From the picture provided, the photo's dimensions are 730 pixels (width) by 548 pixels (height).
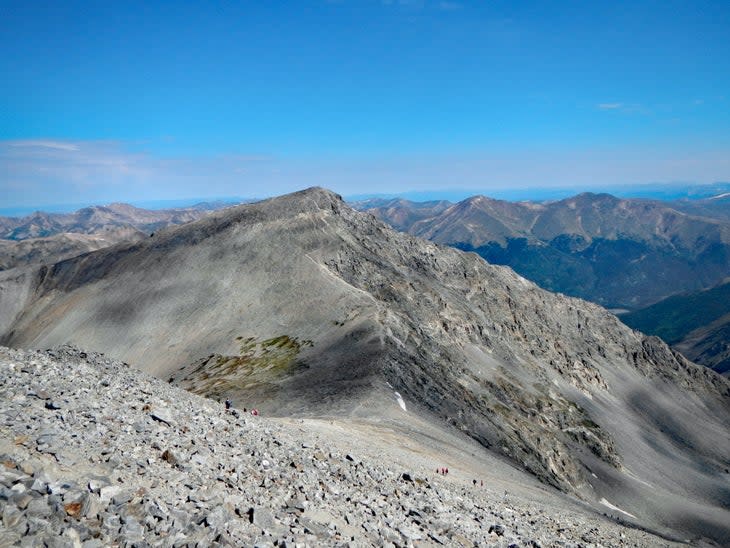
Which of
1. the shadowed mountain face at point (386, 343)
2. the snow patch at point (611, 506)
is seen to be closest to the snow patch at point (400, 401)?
the shadowed mountain face at point (386, 343)

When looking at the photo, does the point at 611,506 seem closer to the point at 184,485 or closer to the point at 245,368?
the point at 245,368

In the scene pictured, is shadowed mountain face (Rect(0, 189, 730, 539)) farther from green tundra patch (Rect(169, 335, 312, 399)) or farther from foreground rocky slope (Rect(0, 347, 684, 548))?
foreground rocky slope (Rect(0, 347, 684, 548))

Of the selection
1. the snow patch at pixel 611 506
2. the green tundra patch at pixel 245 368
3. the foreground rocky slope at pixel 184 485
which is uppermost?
the foreground rocky slope at pixel 184 485

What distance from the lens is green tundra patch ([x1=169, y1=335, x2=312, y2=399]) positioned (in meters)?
Answer: 85.4

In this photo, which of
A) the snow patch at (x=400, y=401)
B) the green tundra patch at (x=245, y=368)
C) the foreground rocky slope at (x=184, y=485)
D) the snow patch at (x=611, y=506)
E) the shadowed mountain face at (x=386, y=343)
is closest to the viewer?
the foreground rocky slope at (x=184, y=485)

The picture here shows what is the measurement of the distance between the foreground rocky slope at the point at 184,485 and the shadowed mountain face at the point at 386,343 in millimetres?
36434

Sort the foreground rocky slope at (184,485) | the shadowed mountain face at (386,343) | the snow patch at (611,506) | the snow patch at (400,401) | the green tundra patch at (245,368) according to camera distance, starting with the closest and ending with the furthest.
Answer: the foreground rocky slope at (184,485) → the snow patch at (400,401) → the green tundra patch at (245,368) → the shadowed mountain face at (386,343) → the snow patch at (611,506)

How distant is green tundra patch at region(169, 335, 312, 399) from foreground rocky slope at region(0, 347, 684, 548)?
166ft

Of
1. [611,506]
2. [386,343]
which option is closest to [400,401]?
[386,343]

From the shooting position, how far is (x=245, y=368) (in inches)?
3723

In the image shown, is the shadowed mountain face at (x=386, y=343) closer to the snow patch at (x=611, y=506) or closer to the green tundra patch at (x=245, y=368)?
the green tundra patch at (x=245, y=368)

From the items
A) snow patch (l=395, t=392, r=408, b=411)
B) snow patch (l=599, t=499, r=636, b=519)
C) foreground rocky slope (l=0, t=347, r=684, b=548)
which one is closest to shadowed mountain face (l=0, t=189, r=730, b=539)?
snow patch (l=395, t=392, r=408, b=411)

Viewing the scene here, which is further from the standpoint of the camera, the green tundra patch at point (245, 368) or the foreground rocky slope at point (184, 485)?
the green tundra patch at point (245, 368)

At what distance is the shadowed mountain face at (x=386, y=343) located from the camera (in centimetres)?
8612
